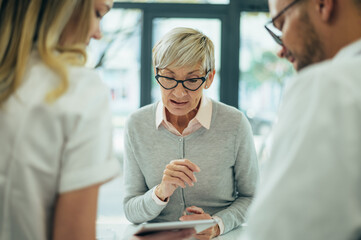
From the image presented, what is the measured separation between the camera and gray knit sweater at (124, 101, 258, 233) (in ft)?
5.76

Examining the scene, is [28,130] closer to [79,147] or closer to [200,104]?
[79,147]

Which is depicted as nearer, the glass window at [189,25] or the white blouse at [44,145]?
the white blouse at [44,145]

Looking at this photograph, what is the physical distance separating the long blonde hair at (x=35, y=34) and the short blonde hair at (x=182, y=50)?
2.70 ft

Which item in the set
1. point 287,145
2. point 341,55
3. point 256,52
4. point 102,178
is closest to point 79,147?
point 102,178

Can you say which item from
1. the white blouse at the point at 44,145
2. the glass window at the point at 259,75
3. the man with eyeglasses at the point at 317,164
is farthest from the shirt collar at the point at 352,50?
the glass window at the point at 259,75

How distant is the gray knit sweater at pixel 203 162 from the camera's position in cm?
176

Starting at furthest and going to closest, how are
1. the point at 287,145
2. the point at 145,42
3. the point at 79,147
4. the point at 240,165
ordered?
1. the point at 145,42
2. the point at 240,165
3. the point at 79,147
4. the point at 287,145

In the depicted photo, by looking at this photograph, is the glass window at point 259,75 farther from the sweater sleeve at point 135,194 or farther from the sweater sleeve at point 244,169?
the sweater sleeve at point 135,194

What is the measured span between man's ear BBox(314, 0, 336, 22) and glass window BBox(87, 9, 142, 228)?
3.60 m

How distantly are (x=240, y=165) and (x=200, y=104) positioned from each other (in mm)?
355

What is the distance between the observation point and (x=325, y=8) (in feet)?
2.85

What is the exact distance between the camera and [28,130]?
2.59ft

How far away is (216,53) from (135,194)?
2.93 meters

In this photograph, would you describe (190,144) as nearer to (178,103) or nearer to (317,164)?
(178,103)
